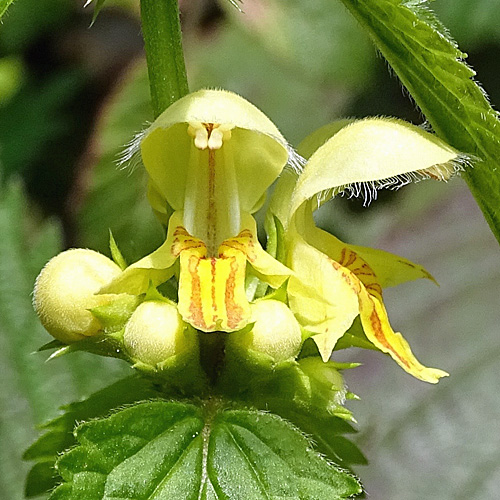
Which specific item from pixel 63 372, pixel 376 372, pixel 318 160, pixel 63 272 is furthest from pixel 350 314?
pixel 376 372

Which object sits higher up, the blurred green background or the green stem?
the green stem

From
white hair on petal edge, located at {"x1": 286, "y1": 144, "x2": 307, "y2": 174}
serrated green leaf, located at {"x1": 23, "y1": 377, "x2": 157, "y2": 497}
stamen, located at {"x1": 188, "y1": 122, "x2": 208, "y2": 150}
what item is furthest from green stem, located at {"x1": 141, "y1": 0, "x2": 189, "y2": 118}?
serrated green leaf, located at {"x1": 23, "y1": 377, "x2": 157, "y2": 497}

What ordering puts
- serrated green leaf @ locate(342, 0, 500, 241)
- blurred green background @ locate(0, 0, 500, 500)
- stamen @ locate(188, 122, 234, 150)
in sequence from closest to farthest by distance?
serrated green leaf @ locate(342, 0, 500, 241) < stamen @ locate(188, 122, 234, 150) < blurred green background @ locate(0, 0, 500, 500)

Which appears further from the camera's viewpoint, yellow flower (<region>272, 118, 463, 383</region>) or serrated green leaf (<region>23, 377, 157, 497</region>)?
serrated green leaf (<region>23, 377, 157, 497</region>)

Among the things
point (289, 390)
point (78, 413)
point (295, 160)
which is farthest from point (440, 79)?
point (78, 413)

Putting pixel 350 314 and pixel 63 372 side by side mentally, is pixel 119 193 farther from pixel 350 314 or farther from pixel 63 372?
pixel 350 314

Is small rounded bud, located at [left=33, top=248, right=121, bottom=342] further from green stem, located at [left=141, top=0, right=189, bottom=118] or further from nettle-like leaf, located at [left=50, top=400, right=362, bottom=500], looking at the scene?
green stem, located at [left=141, top=0, right=189, bottom=118]
